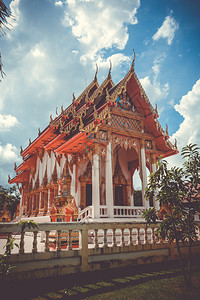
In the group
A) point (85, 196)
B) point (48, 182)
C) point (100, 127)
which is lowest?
point (85, 196)

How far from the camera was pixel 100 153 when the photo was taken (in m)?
8.27

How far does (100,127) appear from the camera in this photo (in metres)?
8.41

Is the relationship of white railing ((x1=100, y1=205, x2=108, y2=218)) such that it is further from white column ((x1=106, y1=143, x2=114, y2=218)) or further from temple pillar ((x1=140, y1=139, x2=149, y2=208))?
temple pillar ((x1=140, y1=139, x2=149, y2=208))

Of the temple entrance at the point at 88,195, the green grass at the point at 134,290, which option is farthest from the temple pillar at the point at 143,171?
the green grass at the point at 134,290

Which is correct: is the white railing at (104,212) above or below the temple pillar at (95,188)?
below

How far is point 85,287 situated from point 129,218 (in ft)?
17.2

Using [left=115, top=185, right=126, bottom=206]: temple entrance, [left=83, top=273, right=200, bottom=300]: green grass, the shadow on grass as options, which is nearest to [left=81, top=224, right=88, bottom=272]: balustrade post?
the shadow on grass

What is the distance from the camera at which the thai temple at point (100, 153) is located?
785 cm

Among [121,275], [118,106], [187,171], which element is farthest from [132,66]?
[121,275]

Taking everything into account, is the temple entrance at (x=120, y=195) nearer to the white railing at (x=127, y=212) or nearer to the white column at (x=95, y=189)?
the white railing at (x=127, y=212)

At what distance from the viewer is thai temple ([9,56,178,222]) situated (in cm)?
785

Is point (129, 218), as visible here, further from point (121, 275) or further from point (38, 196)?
point (38, 196)

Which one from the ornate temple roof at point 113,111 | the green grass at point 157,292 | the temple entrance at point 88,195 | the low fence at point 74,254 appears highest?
the ornate temple roof at point 113,111

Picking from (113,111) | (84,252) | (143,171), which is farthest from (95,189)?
(84,252)
